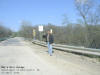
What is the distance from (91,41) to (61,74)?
20.7 metres

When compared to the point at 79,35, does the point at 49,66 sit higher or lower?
lower

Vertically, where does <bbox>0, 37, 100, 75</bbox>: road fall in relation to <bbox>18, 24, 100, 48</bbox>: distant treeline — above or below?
below

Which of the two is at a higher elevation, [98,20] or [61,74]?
[98,20]

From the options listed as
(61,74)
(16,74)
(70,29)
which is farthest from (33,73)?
(70,29)

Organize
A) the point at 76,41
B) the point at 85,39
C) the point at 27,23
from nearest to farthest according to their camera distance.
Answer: the point at 85,39 < the point at 76,41 < the point at 27,23

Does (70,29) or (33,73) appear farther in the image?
(70,29)

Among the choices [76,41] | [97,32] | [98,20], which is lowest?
[76,41]

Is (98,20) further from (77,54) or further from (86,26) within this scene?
(77,54)

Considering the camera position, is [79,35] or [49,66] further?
[79,35]

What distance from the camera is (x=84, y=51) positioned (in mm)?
8734

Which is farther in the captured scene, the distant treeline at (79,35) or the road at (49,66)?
the distant treeline at (79,35)

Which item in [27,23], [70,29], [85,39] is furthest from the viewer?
[27,23]

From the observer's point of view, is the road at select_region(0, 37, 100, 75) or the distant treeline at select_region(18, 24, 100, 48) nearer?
the road at select_region(0, 37, 100, 75)

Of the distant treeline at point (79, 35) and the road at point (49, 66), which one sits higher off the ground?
the distant treeline at point (79, 35)
